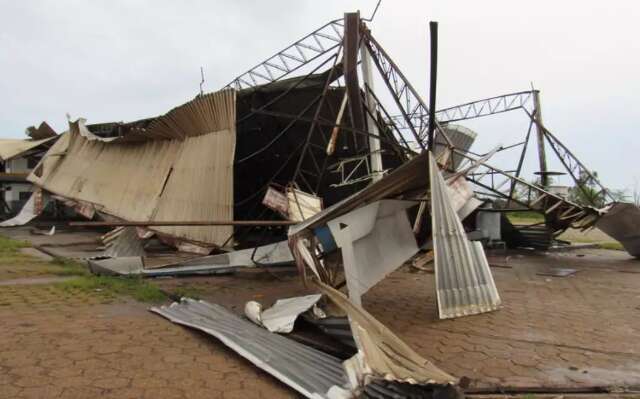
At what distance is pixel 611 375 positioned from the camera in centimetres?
432

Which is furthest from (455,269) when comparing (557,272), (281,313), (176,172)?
(176,172)

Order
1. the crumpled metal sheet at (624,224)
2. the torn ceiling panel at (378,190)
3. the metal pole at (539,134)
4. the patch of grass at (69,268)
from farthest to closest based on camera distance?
the metal pole at (539,134)
the crumpled metal sheet at (624,224)
the patch of grass at (69,268)
the torn ceiling panel at (378,190)

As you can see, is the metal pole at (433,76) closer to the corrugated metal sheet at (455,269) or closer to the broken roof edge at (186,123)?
the corrugated metal sheet at (455,269)

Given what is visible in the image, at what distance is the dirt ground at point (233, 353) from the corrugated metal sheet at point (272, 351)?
0.10 m

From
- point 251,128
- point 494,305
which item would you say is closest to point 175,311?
point 494,305

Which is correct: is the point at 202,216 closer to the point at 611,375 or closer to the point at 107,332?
the point at 107,332

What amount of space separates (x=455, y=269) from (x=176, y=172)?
1011cm

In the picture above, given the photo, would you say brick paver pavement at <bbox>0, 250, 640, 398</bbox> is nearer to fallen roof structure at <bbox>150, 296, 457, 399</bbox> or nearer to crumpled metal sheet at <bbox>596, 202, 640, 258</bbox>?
fallen roof structure at <bbox>150, 296, 457, 399</bbox>

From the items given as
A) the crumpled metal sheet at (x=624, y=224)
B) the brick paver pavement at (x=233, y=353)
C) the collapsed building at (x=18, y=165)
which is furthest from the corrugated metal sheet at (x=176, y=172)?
the collapsed building at (x=18, y=165)

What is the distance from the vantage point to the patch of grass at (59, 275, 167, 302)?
24.1 feet

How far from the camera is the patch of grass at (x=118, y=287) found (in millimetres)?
7334

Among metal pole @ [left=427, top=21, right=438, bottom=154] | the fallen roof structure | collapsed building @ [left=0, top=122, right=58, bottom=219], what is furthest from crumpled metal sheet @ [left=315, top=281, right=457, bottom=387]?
collapsed building @ [left=0, top=122, right=58, bottom=219]

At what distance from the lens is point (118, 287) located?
7895 mm

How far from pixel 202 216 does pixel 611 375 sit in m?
9.63
